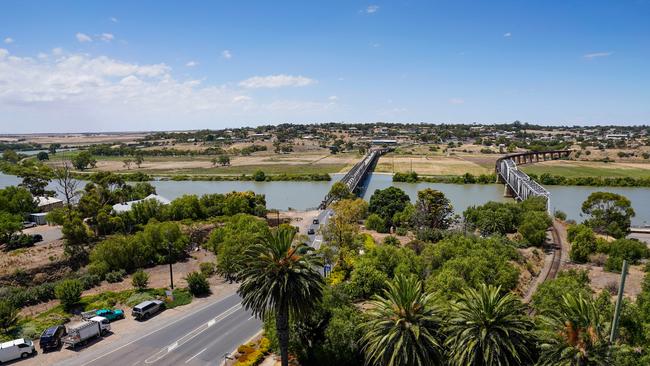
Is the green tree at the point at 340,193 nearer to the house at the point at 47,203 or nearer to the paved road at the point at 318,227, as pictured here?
the paved road at the point at 318,227

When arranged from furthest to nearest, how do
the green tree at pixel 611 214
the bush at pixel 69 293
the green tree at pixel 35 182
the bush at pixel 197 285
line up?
the green tree at pixel 35 182 → the green tree at pixel 611 214 → the bush at pixel 197 285 → the bush at pixel 69 293

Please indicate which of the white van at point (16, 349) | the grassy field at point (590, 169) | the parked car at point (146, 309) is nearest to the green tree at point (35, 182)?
the parked car at point (146, 309)

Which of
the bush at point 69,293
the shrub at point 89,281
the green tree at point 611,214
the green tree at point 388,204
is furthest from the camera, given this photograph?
the green tree at point 388,204

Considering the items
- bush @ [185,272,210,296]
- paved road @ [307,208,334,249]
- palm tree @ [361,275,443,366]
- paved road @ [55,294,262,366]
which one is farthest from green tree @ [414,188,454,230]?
palm tree @ [361,275,443,366]

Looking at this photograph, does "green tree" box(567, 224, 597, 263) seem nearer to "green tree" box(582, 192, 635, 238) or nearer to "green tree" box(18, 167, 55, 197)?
"green tree" box(582, 192, 635, 238)

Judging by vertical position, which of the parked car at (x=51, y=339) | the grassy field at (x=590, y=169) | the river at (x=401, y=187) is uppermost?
the grassy field at (x=590, y=169)

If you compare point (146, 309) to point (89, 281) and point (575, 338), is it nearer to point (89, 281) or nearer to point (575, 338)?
point (89, 281)
